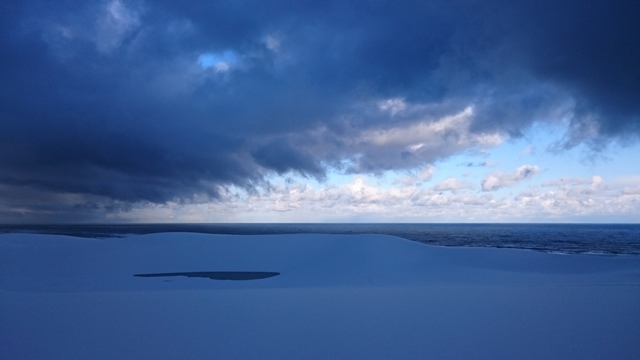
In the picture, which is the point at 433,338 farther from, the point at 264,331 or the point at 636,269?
the point at 636,269

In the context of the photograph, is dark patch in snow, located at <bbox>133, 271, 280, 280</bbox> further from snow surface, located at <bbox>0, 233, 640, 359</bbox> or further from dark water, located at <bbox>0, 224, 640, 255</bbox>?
dark water, located at <bbox>0, 224, 640, 255</bbox>

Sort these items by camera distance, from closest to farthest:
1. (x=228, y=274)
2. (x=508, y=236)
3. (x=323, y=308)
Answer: (x=323, y=308)
(x=228, y=274)
(x=508, y=236)

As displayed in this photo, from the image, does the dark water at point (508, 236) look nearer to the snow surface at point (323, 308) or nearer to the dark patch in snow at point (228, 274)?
the snow surface at point (323, 308)

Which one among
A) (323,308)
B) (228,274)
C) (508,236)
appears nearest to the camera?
(323,308)

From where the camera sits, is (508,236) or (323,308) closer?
(323,308)

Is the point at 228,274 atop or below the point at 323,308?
below

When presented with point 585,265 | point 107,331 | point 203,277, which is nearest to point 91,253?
point 203,277

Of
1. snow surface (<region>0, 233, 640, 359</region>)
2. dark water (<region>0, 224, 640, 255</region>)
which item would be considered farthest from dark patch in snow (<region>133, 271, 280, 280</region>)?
dark water (<region>0, 224, 640, 255</region>)

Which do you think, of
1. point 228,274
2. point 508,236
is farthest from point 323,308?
point 508,236

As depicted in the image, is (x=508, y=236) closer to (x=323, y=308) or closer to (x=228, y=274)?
(x=228, y=274)

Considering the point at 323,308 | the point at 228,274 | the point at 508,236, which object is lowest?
the point at 508,236
